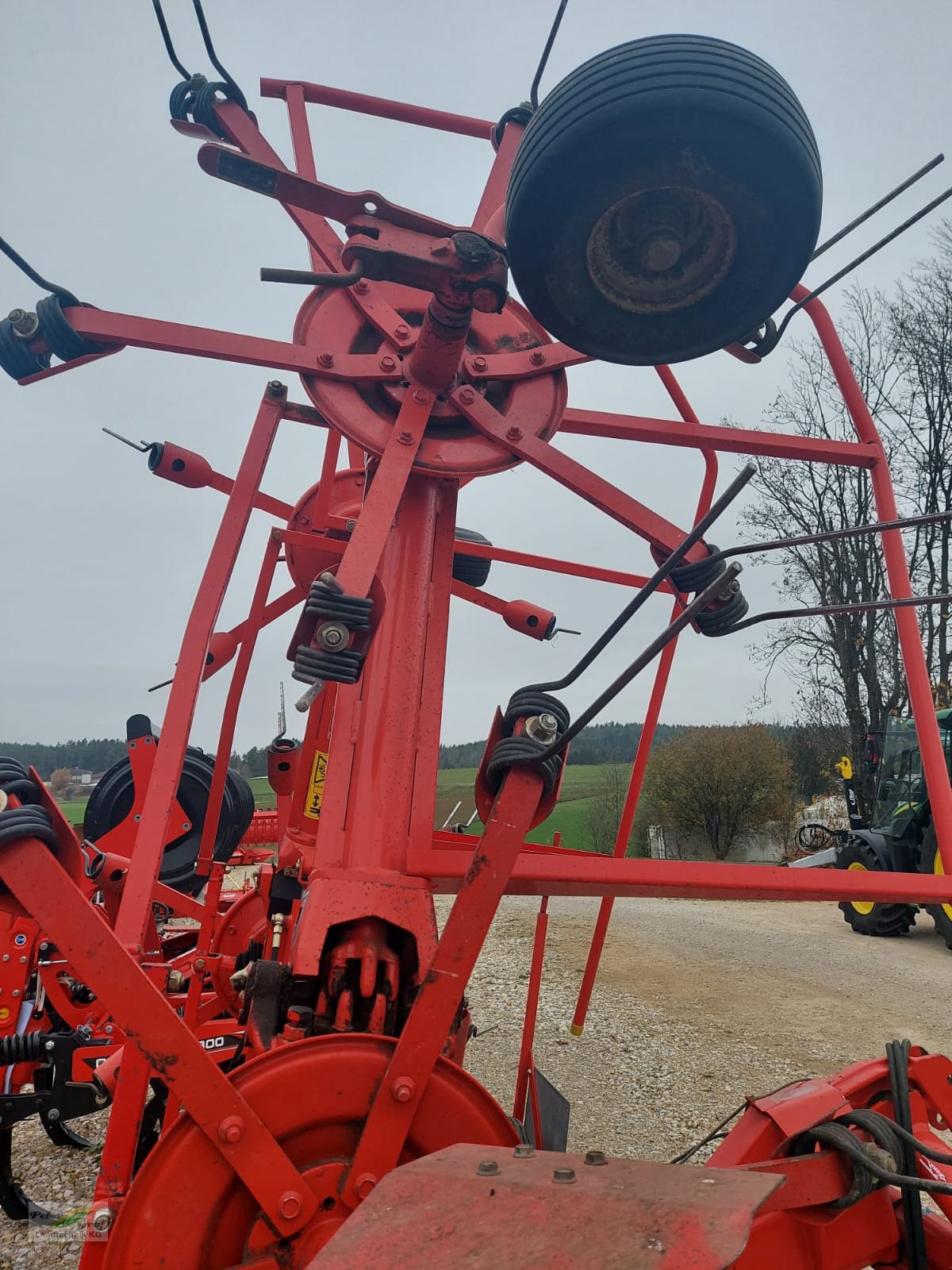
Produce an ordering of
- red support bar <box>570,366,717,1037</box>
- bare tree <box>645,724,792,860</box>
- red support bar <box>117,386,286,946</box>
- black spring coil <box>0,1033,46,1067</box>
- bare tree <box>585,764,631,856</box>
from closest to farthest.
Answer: red support bar <box>117,386,286,946</box> < red support bar <box>570,366,717,1037</box> < black spring coil <box>0,1033,46,1067</box> < bare tree <box>645,724,792,860</box> < bare tree <box>585,764,631,856</box>

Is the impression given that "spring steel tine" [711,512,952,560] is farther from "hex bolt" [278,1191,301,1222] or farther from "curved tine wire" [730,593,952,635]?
"hex bolt" [278,1191,301,1222]

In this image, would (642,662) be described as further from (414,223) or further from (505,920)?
(505,920)

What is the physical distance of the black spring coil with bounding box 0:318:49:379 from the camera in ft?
8.03

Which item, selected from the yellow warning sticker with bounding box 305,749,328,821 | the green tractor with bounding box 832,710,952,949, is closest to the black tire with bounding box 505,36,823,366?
the yellow warning sticker with bounding box 305,749,328,821

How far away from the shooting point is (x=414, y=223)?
2.42 metres

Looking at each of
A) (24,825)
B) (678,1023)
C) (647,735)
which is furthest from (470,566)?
(678,1023)

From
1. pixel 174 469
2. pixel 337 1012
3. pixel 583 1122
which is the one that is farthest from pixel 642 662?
pixel 583 1122

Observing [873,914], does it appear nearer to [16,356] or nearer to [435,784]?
[435,784]

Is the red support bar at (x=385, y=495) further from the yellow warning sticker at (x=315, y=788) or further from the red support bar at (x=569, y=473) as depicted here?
the yellow warning sticker at (x=315, y=788)

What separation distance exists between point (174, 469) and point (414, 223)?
202 cm

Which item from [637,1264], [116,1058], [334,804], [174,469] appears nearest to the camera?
[637,1264]

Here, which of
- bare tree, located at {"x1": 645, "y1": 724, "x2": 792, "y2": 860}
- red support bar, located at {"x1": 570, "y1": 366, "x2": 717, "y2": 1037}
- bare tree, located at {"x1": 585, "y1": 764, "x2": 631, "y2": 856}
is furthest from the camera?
bare tree, located at {"x1": 585, "y1": 764, "x2": 631, "y2": 856}

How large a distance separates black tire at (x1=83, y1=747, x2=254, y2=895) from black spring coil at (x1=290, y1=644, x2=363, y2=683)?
3621 millimetres

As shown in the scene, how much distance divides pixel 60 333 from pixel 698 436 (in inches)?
87.2
